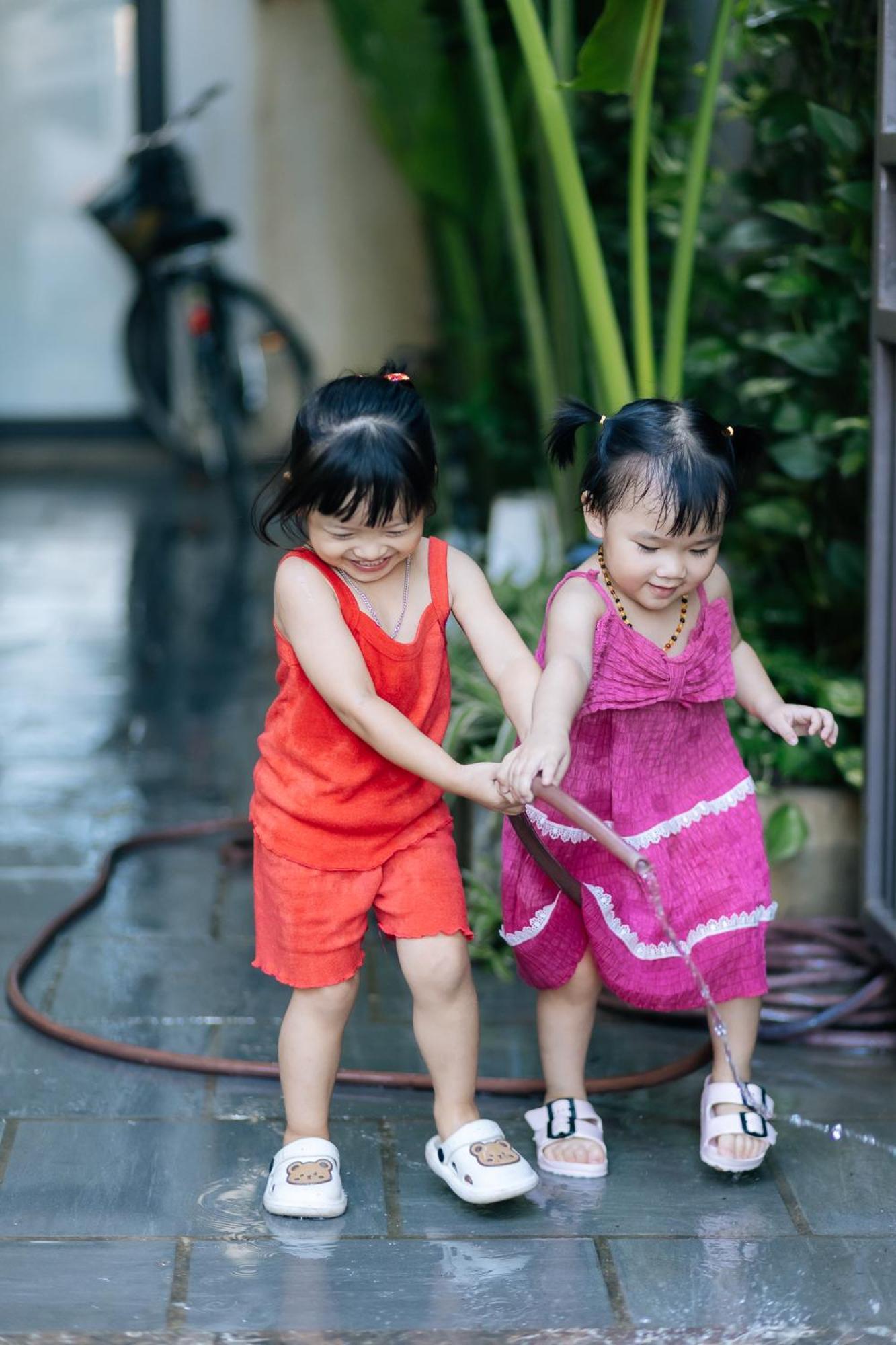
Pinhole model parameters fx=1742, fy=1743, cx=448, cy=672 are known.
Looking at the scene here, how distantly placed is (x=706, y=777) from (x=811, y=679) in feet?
3.15

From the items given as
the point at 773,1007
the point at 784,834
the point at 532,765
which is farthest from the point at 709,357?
the point at 532,765

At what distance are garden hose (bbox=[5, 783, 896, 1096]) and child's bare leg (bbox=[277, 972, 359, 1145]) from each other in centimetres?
29

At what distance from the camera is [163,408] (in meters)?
8.18

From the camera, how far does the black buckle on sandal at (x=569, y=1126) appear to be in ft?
8.21

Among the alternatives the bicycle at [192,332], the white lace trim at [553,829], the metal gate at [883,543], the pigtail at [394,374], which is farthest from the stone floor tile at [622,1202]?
the bicycle at [192,332]

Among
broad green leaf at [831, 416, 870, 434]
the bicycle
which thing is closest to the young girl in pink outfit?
broad green leaf at [831, 416, 870, 434]

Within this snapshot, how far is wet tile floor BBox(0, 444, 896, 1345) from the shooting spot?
2.13 m

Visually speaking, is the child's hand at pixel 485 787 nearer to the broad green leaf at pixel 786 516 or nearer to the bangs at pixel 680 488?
the bangs at pixel 680 488

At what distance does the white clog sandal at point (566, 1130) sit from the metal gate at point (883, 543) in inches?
25.0

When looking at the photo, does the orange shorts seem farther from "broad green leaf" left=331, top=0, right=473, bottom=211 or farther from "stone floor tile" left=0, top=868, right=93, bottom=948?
"broad green leaf" left=331, top=0, right=473, bottom=211

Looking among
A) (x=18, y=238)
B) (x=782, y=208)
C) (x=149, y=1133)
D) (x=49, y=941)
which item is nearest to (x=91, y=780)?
(x=49, y=941)

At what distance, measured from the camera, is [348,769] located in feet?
7.68

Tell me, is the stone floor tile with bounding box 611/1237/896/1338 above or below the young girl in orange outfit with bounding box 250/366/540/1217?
below

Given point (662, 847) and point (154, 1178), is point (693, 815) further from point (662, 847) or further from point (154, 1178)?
point (154, 1178)
